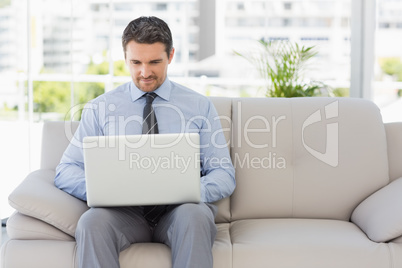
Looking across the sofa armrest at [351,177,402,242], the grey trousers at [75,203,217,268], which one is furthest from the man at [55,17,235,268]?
the sofa armrest at [351,177,402,242]

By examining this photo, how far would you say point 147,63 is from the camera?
2.52 metres

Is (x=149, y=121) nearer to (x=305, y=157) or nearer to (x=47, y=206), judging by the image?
(x=47, y=206)

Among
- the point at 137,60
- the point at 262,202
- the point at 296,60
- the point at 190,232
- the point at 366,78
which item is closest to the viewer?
the point at 190,232

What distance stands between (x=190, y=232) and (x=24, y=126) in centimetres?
269

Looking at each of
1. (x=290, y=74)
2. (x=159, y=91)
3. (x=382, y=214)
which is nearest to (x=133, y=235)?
(x=159, y=91)

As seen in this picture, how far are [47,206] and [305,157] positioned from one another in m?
1.18

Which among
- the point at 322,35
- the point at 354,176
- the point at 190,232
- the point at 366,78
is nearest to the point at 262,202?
Answer: the point at 354,176

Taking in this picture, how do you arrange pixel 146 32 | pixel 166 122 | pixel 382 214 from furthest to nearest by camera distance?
pixel 166 122
pixel 146 32
pixel 382 214

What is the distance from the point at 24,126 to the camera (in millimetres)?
4453

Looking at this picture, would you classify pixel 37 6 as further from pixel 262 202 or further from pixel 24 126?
pixel 262 202

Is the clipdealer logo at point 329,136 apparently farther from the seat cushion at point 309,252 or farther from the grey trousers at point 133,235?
the grey trousers at point 133,235

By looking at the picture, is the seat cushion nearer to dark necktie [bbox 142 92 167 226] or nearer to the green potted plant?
dark necktie [bbox 142 92 167 226]

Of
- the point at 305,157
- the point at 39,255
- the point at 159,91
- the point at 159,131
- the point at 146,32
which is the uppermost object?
the point at 146,32

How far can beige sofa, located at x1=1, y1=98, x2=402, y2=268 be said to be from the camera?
227 cm
